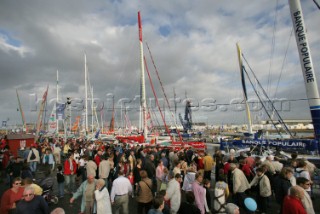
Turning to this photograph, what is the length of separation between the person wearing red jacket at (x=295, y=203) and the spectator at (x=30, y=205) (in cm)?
486

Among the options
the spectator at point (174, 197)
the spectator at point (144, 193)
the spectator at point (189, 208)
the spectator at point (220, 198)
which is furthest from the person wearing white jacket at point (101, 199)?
the spectator at point (220, 198)

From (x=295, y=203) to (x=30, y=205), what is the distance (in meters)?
5.15

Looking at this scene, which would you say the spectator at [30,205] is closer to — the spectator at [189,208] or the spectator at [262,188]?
the spectator at [189,208]

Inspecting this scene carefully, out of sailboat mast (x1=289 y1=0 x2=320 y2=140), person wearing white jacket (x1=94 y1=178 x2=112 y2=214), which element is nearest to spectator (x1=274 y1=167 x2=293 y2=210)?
person wearing white jacket (x1=94 y1=178 x2=112 y2=214)

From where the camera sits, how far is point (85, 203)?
5488 mm

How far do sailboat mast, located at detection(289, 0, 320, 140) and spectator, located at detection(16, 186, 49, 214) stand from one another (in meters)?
11.8

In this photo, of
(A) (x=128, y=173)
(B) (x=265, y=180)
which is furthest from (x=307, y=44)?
(A) (x=128, y=173)

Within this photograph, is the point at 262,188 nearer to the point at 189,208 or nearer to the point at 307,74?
the point at 189,208

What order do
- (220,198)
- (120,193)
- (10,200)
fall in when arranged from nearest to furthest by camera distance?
(10,200)
(220,198)
(120,193)

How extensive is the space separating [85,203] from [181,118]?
76.7 m

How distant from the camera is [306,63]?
10773 mm

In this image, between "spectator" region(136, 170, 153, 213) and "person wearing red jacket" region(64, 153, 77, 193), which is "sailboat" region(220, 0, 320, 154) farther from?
"person wearing red jacket" region(64, 153, 77, 193)

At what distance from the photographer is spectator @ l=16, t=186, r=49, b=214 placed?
13.0 ft

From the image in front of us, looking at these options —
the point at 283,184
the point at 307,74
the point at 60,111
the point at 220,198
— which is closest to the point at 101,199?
the point at 220,198
